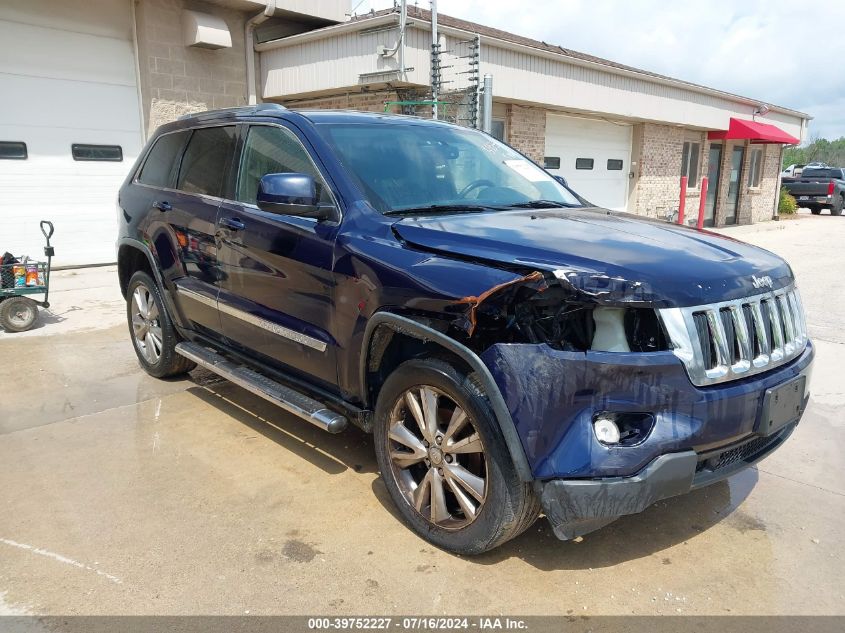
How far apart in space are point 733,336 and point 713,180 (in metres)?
20.0

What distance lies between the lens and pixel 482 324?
2.56 meters

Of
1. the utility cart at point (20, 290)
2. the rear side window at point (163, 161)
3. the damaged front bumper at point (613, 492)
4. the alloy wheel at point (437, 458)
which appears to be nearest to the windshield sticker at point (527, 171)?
the alloy wheel at point (437, 458)

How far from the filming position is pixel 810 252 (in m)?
13.2

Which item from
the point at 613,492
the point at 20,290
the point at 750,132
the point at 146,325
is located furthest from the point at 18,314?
the point at 750,132

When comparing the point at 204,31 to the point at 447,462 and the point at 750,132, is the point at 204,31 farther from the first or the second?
the point at 750,132

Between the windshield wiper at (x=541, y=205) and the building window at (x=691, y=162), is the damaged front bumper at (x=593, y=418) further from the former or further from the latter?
the building window at (x=691, y=162)

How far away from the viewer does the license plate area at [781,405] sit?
8.59ft

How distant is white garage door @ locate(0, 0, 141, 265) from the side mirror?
8.32 metres

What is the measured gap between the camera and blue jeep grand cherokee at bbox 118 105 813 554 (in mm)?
2393

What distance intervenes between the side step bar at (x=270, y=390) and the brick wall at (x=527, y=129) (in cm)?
965

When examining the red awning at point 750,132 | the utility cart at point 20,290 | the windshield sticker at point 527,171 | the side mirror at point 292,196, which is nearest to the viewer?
the side mirror at point 292,196

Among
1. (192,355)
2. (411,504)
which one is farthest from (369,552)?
(192,355)

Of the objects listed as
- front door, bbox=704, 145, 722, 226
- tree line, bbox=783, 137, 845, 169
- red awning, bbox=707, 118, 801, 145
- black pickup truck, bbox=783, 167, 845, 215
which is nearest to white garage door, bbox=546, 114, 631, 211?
red awning, bbox=707, 118, 801, 145

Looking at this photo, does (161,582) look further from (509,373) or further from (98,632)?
(509,373)
